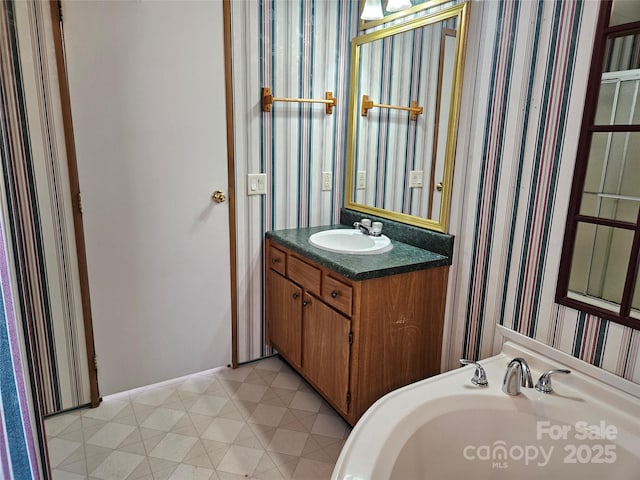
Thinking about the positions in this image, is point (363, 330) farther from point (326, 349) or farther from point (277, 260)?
point (277, 260)

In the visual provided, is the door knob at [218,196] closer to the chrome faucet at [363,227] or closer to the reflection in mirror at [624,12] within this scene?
the chrome faucet at [363,227]

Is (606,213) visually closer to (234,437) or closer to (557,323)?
(557,323)

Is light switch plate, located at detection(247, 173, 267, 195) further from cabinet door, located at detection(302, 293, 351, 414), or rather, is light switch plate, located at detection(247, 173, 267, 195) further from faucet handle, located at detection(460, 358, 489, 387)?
faucet handle, located at detection(460, 358, 489, 387)

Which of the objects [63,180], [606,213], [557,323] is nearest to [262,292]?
[63,180]

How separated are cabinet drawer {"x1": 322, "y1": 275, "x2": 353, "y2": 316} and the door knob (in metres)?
0.74

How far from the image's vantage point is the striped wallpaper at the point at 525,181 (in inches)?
57.2

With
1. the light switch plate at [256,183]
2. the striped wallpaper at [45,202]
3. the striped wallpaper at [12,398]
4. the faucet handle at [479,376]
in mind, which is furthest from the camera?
the light switch plate at [256,183]

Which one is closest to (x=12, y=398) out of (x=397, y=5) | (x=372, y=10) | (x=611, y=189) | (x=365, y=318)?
(x=365, y=318)

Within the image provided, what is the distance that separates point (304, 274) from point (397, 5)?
142 cm

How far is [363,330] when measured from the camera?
180cm

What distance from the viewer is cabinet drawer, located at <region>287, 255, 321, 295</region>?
2.04 meters

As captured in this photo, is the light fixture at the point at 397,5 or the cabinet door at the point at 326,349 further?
the light fixture at the point at 397,5

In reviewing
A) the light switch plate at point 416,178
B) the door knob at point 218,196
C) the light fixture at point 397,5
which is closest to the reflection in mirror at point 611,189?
the light switch plate at point 416,178

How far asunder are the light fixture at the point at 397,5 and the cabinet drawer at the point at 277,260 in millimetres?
1371
